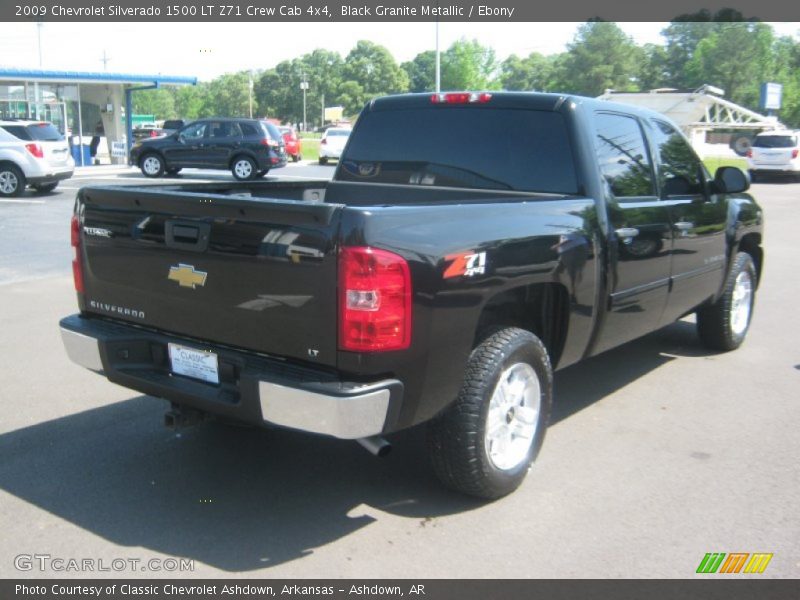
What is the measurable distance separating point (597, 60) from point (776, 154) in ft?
180

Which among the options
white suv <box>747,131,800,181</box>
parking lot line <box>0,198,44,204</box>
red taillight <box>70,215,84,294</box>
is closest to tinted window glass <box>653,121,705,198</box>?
red taillight <box>70,215,84,294</box>

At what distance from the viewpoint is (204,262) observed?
353 centimetres

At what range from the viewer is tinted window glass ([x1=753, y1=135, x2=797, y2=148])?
101 ft

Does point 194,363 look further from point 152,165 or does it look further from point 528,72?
point 528,72

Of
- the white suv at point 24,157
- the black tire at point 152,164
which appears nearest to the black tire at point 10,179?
the white suv at point 24,157

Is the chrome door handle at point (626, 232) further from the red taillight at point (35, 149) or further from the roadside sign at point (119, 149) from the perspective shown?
the roadside sign at point (119, 149)

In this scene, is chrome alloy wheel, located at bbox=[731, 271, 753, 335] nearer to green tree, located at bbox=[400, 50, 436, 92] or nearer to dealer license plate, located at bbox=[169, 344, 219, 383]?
dealer license plate, located at bbox=[169, 344, 219, 383]

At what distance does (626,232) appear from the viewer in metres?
4.66

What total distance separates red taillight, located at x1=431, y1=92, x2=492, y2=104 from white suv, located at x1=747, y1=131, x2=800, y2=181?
2892cm

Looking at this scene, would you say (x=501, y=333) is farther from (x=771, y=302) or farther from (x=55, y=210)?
(x=55, y=210)

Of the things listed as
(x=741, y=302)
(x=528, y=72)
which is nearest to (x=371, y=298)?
(x=741, y=302)

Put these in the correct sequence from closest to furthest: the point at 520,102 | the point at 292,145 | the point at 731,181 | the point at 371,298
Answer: the point at 371,298
the point at 520,102
the point at 731,181
the point at 292,145

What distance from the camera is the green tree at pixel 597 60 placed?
81688 millimetres

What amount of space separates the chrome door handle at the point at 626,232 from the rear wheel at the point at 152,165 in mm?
22327
